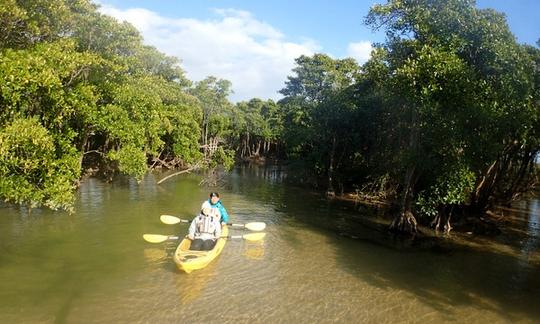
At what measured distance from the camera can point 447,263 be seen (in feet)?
45.3

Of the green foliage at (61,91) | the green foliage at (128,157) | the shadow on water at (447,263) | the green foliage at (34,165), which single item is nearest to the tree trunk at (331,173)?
the shadow on water at (447,263)

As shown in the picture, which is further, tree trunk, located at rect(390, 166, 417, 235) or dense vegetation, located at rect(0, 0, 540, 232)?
tree trunk, located at rect(390, 166, 417, 235)

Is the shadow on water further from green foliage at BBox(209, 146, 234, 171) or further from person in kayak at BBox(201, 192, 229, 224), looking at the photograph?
green foliage at BBox(209, 146, 234, 171)

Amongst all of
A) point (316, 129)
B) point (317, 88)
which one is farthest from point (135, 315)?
point (317, 88)

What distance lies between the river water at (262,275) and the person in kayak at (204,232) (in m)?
0.65

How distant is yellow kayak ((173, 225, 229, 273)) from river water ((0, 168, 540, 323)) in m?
0.27

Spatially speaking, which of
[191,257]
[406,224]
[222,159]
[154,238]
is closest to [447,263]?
[406,224]

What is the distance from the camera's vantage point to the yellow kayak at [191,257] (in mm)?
11109

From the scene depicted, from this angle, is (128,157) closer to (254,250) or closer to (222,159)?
(254,250)

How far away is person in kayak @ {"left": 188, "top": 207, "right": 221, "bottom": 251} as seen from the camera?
12.5m

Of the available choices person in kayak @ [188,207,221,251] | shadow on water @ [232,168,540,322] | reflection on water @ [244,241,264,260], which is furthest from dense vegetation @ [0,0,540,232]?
reflection on water @ [244,241,264,260]

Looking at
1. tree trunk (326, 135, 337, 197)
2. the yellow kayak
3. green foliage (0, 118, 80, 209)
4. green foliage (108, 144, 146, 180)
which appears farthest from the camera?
tree trunk (326, 135, 337, 197)

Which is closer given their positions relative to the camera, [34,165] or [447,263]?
[34,165]

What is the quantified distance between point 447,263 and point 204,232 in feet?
26.6
